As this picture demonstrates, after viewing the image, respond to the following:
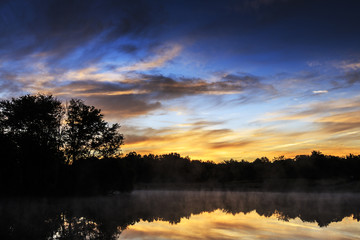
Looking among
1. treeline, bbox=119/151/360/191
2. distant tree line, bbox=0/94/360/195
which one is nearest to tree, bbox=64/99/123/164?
distant tree line, bbox=0/94/360/195

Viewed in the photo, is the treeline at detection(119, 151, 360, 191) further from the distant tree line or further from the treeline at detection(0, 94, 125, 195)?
the treeline at detection(0, 94, 125, 195)

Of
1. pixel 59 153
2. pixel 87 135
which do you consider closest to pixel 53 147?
pixel 59 153

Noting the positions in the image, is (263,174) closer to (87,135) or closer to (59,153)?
(87,135)

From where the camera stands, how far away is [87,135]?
46906mm

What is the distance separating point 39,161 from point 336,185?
1901 inches

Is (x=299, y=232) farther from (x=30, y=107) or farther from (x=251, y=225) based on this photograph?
(x=30, y=107)

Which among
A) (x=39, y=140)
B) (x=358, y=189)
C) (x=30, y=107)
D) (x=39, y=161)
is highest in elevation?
(x=30, y=107)

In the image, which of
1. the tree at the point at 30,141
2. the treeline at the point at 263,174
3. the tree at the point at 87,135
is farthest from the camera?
the treeline at the point at 263,174

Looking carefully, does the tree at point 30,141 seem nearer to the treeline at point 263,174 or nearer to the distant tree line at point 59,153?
the distant tree line at point 59,153

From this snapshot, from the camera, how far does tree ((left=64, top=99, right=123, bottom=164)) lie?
4531cm

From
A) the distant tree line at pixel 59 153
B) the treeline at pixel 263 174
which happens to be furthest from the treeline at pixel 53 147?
the treeline at pixel 263 174

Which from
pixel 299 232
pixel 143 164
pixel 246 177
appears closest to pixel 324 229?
pixel 299 232

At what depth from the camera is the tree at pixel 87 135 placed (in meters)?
45.3

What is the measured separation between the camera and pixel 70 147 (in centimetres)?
4500
